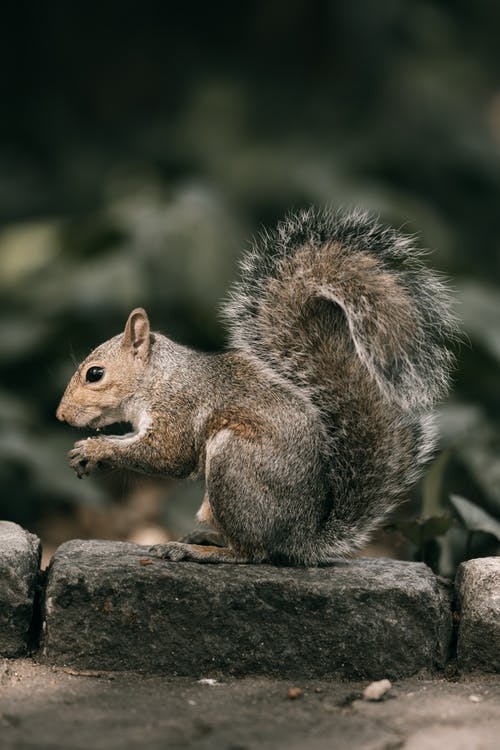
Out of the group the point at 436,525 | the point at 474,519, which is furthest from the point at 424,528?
the point at 474,519

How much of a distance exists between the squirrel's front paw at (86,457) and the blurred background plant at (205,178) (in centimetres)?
90

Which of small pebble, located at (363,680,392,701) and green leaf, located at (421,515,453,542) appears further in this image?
green leaf, located at (421,515,453,542)

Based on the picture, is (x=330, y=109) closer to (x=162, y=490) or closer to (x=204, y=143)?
(x=204, y=143)

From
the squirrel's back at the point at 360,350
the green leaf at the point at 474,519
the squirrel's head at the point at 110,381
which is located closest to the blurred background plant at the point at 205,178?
the green leaf at the point at 474,519

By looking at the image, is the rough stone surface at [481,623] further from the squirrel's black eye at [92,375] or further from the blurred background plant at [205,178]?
Result: the squirrel's black eye at [92,375]

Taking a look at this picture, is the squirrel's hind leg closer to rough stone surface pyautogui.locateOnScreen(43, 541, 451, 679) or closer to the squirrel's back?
rough stone surface pyautogui.locateOnScreen(43, 541, 451, 679)

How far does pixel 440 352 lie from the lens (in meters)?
2.62

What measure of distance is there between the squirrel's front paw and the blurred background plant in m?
0.90

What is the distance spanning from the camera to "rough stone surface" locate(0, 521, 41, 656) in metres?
2.44

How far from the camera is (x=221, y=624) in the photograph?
2.44 m

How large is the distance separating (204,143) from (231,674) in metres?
4.12

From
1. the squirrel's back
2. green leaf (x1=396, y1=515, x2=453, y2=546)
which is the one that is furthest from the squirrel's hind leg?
green leaf (x1=396, y1=515, x2=453, y2=546)

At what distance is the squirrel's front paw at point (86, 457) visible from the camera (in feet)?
8.73

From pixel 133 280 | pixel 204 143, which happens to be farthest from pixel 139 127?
pixel 133 280
